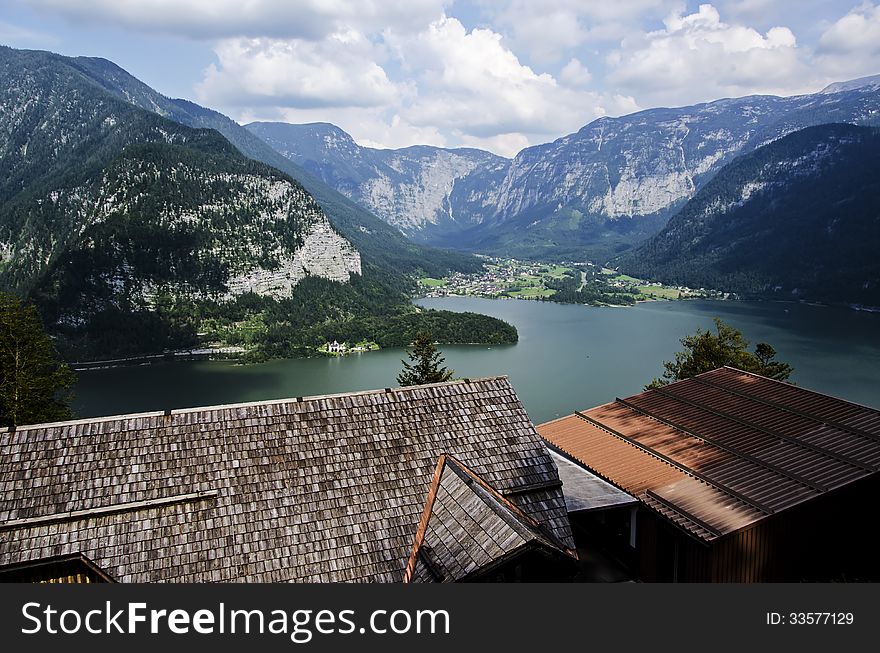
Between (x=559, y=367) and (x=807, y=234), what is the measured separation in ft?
402

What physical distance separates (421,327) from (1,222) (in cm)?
8269

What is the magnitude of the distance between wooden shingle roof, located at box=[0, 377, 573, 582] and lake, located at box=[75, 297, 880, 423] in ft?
123

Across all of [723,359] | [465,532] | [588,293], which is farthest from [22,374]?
[588,293]

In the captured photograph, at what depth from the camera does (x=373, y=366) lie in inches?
3312

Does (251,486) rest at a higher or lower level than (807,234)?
lower

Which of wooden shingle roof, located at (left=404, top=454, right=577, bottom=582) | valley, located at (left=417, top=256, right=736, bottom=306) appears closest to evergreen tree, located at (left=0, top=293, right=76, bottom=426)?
wooden shingle roof, located at (left=404, top=454, right=577, bottom=582)

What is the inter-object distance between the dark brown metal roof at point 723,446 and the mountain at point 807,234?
118920mm

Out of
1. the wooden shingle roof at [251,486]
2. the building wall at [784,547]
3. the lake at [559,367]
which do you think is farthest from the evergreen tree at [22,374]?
the lake at [559,367]

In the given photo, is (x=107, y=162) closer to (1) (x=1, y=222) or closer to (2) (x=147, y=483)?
(1) (x=1, y=222)

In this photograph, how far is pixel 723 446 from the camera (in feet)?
54.0

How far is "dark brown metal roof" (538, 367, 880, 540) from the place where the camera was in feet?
45.8

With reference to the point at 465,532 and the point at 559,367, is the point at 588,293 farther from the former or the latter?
the point at 465,532
